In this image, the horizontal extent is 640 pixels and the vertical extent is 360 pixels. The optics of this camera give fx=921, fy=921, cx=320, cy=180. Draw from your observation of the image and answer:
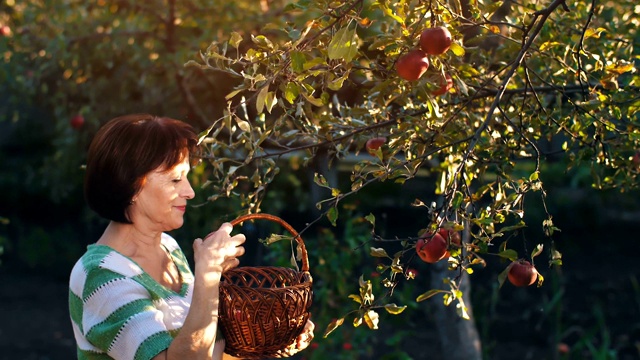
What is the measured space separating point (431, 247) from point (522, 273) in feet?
1.00

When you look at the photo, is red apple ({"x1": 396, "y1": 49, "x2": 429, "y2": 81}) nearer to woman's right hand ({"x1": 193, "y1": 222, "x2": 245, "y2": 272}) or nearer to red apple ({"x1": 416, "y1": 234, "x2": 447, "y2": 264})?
red apple ({"x1": 416, "y1": 234, "x2": 447, "y2": 264})

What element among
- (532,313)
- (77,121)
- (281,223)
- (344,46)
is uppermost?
(344,46)

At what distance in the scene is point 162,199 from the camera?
2.35m

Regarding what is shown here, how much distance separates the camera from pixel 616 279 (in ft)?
28.5

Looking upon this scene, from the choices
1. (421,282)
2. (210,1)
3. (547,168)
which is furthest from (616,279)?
(210,1)

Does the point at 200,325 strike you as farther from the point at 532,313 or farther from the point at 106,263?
the point at 532,313

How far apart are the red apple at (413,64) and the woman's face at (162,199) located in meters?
0.62

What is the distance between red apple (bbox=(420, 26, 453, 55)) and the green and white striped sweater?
89cm

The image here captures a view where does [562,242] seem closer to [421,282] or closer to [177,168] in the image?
[421,282]

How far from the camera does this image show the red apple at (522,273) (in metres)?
2.29

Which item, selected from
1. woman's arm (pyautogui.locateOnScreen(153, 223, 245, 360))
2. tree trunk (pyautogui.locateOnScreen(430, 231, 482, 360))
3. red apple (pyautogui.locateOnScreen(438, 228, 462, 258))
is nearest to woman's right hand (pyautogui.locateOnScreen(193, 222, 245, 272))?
woman's arm (pyautogui.locateOnScreen(153, 223, 245, 360))

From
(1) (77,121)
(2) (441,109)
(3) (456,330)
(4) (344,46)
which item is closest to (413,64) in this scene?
(4) (344,46)

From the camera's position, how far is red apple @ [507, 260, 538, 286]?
7.50 feet

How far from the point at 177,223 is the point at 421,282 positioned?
6004mm
